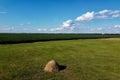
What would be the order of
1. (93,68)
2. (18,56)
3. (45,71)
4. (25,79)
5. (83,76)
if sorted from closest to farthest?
(25,79)
(83,76)
(45,71)
(93,68)
(18,56)

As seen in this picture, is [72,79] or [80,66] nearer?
[72,79]

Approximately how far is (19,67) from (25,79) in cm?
487

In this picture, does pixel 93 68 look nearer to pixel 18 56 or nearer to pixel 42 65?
pixel 42 65

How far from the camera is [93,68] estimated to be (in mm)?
27469

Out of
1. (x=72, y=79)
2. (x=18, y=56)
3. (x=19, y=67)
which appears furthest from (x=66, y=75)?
(x=18, y=56)

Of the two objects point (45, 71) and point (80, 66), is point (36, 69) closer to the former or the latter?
point (45, 71)

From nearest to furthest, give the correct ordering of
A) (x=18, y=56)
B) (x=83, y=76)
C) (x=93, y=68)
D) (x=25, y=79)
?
(x=25, y=79) < (x=83, y=76) < (x=93, y=68) < (x=18, y=56)

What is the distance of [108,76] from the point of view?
23734 mm

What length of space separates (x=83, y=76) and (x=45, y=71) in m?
4.42

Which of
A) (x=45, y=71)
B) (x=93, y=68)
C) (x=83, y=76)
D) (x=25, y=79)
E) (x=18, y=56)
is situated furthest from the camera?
(x=18, y=56)

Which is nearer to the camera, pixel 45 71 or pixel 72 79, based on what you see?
pixel 72 79

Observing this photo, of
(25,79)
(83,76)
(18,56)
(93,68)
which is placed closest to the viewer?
(25,79)

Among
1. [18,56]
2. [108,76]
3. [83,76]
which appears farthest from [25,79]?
[18,56]

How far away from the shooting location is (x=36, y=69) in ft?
85.1
